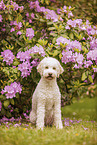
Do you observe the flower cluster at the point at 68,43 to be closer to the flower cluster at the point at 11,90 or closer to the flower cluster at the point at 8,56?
the flower cluster at the point at 8,56

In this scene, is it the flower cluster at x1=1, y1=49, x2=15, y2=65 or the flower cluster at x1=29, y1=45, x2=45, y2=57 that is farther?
the flower cluster at x1=1, y1=49, x2=15, y2=65

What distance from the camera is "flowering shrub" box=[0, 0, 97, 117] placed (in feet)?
15.5

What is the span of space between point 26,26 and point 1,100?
1.82 meters

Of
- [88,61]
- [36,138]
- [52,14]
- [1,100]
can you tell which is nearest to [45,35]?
[52,14]

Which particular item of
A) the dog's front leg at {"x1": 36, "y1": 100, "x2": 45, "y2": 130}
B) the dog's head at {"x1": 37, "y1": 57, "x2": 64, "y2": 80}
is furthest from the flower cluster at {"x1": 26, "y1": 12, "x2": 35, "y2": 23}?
the dog's front leg at {"x1": 36, "y1": 100, "x2": 45, "y2": 130}

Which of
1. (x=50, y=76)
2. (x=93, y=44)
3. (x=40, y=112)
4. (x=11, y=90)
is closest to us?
(x=50, y=76)

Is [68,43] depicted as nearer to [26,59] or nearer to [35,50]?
[35,50]

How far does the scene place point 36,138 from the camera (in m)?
3.28

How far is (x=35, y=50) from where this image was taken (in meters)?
4.62

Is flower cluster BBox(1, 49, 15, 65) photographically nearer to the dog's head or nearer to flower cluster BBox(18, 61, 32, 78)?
flower cluster BBox(18, 61, 32, 78)

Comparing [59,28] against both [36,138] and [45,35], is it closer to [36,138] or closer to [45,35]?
[45,35]

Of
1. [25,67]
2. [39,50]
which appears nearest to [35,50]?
[39,50]

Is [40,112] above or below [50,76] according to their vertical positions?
below

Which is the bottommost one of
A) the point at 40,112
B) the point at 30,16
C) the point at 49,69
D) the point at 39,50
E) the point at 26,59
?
the point at 40,112
